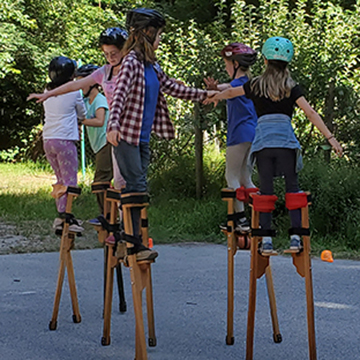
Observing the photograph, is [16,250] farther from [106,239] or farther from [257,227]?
[257,227]

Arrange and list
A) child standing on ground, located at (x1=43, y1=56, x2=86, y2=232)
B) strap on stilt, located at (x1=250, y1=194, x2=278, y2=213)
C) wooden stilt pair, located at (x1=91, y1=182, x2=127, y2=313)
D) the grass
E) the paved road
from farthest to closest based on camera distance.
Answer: the grass → child standing on ground, located at (x1=43, y1=56, x2=86, y2=232) → wooden stilt pair, located at (x1=91, y1=182, x2=127, y2=313) → the paved road → strap on stilt, located at (x1=250, y1=194, x2=278, y2=213)

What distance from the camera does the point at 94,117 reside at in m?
5.43

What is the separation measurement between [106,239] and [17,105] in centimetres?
1417

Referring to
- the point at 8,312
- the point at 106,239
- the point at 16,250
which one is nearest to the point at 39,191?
the point at 16,250

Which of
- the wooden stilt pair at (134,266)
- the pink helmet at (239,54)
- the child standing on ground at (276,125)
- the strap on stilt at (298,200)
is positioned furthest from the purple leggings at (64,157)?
the strap on stilt at (298,200)

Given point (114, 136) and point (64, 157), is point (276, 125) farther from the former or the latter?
point (64, 157)

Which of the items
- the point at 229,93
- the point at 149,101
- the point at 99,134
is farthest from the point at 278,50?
the point at 99,134

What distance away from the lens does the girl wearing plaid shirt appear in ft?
12.0

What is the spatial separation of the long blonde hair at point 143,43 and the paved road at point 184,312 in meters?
1.63

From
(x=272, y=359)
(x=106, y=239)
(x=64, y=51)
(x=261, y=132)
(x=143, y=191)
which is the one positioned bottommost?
(x=272, y=359)

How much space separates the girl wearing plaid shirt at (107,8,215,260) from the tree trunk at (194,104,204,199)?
5565 millimetres

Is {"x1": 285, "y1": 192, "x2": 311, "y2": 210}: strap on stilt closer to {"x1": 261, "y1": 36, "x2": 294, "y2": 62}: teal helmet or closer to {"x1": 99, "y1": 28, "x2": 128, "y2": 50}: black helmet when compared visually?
{"x1": 261, "y1": 36, "x2": 294, "y2": 62}: teal helmet

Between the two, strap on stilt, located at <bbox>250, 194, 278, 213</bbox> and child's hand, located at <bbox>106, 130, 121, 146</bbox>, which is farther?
strap on stilt, located at <bbox>250, 194, 278, 213</bbox>

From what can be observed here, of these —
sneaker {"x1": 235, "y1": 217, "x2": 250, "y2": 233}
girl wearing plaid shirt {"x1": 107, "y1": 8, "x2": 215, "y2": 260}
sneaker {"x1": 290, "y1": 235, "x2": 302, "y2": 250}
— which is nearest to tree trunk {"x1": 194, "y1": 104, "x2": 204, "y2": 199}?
sneaker {"x1": 235, "y1": 217, "x2": 250, "y2": 233}
